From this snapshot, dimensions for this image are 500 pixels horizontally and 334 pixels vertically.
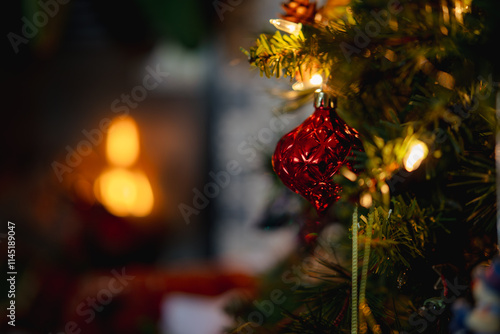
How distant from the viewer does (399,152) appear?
13.2 inches

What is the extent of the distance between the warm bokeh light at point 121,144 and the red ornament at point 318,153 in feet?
7.71

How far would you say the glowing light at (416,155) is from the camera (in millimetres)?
350

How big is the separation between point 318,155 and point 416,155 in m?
0.08

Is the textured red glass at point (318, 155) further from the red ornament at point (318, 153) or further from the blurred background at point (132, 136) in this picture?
the blurred background at point (132, 136)

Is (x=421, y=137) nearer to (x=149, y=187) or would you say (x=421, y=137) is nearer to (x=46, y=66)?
(x=149, y=187)

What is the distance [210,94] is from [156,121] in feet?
1.38

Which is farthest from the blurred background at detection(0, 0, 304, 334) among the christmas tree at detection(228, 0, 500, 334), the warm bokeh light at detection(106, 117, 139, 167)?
the christmas tree at detection(228, 0, 500, 334)

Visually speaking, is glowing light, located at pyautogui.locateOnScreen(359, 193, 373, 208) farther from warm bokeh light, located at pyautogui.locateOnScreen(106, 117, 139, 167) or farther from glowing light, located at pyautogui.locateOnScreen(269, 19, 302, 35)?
warm bokeh light, located at pyautogui.locateOnScreen(106, 117, 139, 167)

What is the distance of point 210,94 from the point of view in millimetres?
2551

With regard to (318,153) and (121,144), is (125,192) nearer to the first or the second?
(121,144)

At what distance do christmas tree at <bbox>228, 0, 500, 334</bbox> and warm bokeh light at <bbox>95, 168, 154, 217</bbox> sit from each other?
222 cm

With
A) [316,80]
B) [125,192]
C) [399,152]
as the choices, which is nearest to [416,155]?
[399,152]

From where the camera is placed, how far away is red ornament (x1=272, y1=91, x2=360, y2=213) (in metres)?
0.40

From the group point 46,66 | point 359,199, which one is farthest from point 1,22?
point 359,199
